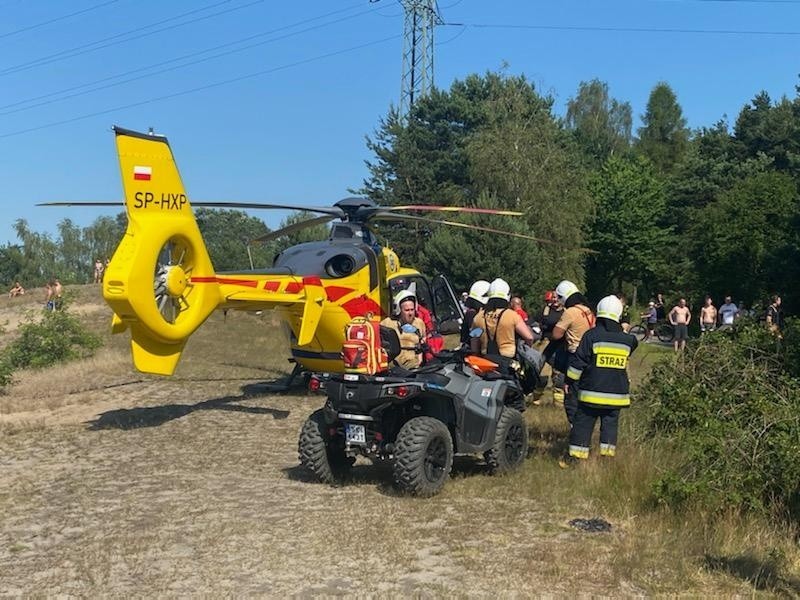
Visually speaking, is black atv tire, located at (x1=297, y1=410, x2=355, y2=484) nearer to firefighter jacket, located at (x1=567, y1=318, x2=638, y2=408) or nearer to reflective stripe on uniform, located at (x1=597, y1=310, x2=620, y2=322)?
firefighter jacket, located at (x1=567, y1=318, x2=638, y2=408)

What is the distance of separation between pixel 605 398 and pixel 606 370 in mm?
272

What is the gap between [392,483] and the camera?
8008 mm

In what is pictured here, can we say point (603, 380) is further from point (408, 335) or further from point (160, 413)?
point (160, 413)

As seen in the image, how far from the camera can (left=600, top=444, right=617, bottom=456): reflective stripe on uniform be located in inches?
323

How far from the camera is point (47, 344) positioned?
19.9 metres

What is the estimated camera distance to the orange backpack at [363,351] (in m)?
7.58

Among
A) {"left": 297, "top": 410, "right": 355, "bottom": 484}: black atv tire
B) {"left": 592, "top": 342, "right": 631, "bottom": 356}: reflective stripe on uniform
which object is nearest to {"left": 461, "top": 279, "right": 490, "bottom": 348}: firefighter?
{"left": 592, "top": 342, "right": 631, "bottom": 356}: reflective stripe on uniform

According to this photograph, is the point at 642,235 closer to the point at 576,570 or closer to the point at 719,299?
the point at 719,299

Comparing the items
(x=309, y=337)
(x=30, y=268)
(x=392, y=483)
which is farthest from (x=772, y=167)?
(x=30, y=268)

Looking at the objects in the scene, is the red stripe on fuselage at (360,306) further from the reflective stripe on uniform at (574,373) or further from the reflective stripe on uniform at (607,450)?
the reflective stripe on uniform at (607,450)

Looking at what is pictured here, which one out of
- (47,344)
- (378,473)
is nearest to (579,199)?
(47,344)

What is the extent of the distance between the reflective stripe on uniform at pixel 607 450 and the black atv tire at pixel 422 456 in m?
1.62

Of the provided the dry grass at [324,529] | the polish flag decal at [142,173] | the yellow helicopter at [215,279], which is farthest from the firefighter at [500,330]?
the polish flag decal at [142,173]

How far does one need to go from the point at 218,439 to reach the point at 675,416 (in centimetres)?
552
